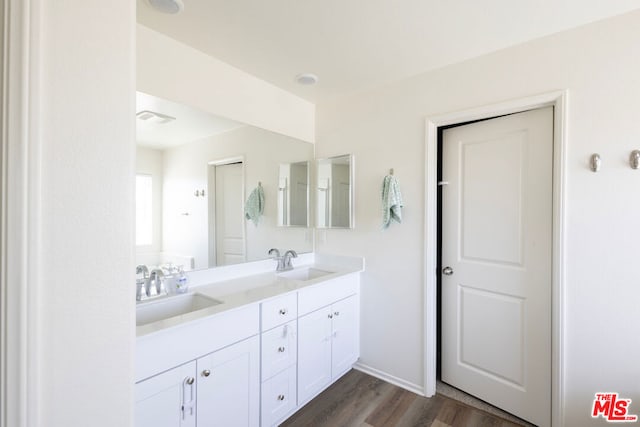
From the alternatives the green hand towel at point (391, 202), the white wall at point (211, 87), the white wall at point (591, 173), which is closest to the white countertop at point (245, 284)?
the green hand towel at point (391, 202)

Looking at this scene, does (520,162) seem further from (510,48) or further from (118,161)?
(118,161)

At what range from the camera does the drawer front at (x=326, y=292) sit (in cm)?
196

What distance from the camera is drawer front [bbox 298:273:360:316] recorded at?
1.96 metres

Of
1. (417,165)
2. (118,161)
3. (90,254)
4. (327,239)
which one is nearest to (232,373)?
(90,254)

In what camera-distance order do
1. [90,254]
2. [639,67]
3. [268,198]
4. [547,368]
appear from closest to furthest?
[90,254] < [639,67] < [547,368] < [268,198]

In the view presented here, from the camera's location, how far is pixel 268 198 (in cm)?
240

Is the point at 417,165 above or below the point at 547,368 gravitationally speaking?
above

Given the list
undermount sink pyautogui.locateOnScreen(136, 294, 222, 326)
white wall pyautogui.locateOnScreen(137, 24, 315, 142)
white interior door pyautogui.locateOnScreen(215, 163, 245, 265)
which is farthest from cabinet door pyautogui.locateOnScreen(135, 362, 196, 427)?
white wall pyautogui.locateOnScreen(137, 24, 315, 142)

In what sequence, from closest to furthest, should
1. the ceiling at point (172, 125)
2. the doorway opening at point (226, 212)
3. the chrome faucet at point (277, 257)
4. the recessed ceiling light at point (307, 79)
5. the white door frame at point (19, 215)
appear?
1. the white door frame at point (19, 215)
2. the ceiling at point (172, 125)
3. the doorway opening at point (226, 212)
4. the recessed ceiling light at point (307, 79)
5. the chrome faucet at point (277, 257)

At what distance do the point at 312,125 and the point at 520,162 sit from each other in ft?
5.50

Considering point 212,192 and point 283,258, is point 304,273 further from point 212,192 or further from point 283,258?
point 212,192

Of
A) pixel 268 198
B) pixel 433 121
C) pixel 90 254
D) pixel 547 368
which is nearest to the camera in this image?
pixel 90 254

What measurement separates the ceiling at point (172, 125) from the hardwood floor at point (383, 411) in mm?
1898

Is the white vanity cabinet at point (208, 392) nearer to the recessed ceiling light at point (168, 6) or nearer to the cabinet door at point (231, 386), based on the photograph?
the cabinet door at point (231, 386)
